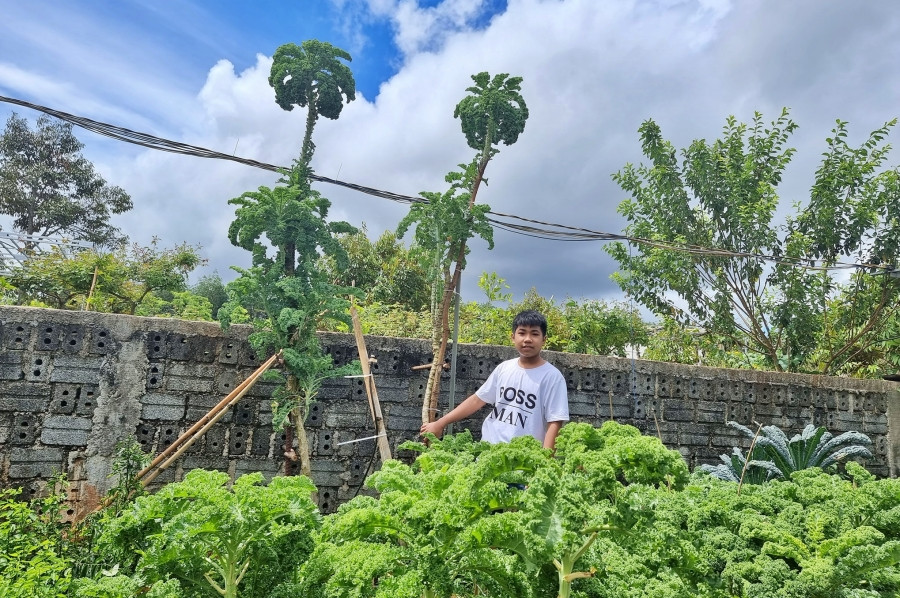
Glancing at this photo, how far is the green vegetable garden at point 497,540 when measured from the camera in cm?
152

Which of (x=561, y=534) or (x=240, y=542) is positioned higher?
(x=561, y=534)

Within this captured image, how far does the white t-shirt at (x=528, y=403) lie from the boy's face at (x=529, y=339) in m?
0.11

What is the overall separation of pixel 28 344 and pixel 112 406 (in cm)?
68

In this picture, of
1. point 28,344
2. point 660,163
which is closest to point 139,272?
point 28,344

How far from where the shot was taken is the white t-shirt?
3248 mm

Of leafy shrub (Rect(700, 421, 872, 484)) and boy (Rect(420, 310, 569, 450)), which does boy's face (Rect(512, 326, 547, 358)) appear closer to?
boy (Rect(420, 310, 569, 450))

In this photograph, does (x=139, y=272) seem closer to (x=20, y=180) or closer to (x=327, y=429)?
(x=327, y=429)

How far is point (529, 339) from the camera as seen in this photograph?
3.33 meters

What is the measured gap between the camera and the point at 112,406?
157 inches

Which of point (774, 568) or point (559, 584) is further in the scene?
point (774, 568)

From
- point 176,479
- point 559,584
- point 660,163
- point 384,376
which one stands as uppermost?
point 660,163

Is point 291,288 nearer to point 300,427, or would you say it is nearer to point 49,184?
point 300,427

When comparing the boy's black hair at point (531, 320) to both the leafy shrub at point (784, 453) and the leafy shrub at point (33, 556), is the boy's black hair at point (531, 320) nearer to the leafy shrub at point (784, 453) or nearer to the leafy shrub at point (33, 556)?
the leafy shrub at point (33, 556)

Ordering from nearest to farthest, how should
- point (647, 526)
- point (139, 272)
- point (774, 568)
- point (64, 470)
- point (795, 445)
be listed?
1. point (647, 526)
2. point (774, 568)
3. point (64, 470)
4. point (795, 445)
5. point (139, 272)
